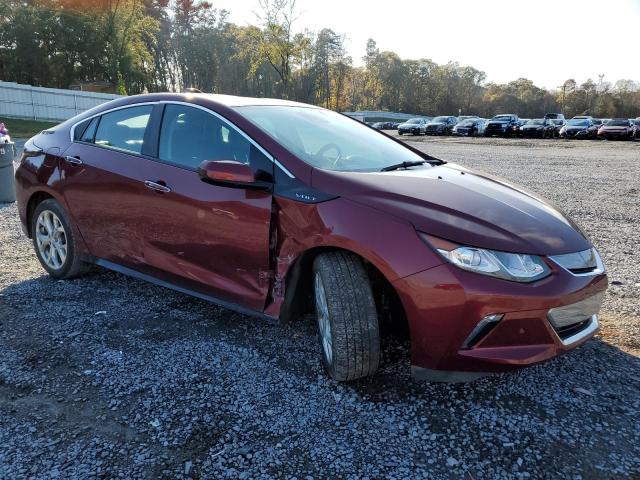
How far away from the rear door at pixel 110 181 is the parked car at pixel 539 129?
37.7 m

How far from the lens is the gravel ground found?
2135 millimetres

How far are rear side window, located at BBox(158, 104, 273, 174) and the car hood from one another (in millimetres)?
508

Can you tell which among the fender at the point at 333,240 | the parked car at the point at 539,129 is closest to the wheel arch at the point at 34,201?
the fender at the point at 333,240

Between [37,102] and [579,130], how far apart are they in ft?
109

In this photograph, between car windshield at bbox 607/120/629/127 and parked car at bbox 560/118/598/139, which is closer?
car windshield at bbox 607/120/629/127

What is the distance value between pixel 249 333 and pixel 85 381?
3.39ft

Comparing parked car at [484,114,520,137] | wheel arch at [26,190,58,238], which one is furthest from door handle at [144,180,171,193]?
parked car at [484,114,520,137]

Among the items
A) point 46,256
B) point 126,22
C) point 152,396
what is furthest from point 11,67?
point 152,396

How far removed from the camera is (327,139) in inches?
134

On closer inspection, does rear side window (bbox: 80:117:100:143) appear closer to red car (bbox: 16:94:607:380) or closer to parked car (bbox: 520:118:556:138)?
red car (bbox: 16:94:607:380)

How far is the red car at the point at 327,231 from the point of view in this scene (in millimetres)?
2320

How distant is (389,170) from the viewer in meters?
3.14

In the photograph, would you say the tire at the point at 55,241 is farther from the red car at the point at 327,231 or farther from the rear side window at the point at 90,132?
the rear side window at the point at 90,132

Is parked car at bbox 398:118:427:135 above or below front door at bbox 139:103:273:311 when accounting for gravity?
above
